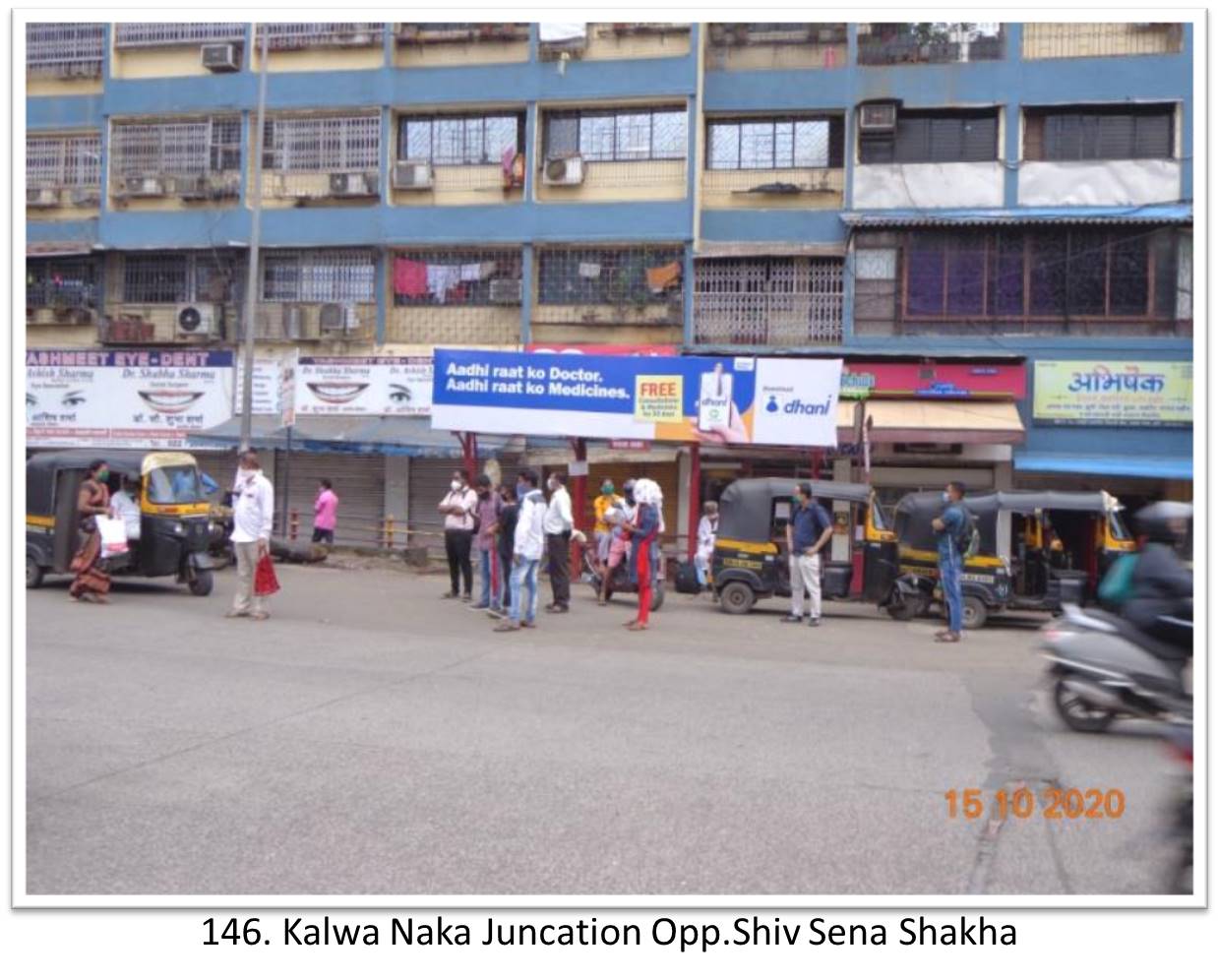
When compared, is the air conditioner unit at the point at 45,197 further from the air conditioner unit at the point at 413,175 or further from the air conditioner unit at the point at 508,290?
the air conditioner unit at the point at 508,290

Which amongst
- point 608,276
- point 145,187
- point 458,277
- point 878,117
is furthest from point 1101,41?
point 145,187

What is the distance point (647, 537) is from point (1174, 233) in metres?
14.8

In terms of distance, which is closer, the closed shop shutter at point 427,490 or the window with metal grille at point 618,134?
the window with metal grille at point 618,134

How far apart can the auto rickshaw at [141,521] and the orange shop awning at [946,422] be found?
1240 centimetres

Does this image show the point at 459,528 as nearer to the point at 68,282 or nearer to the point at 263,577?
the point at 263,577

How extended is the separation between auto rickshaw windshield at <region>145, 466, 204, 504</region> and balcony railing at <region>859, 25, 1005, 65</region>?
16261 millimetres

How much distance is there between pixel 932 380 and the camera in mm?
24250

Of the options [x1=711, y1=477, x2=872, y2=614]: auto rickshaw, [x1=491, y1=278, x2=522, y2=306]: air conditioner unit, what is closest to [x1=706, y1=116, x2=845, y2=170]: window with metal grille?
[x1=491, y1=278, x2=522, y2=306]: air conditioner unit

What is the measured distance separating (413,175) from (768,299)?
824 centimetres

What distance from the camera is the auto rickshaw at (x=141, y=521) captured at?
15.8 metres

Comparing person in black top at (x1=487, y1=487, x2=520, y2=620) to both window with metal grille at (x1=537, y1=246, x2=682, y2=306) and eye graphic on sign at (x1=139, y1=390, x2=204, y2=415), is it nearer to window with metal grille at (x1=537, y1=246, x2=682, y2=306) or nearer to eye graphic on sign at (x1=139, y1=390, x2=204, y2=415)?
window with metal grille at (x1=537, y1=246, x2=682, y2=306)

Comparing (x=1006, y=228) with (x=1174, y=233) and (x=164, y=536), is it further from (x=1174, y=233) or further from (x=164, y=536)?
(x=164, y=536)

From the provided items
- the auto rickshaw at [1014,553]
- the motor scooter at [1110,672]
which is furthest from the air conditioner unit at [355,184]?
the motor scooter at [1110,672]

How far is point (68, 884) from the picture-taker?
16.9 ft
